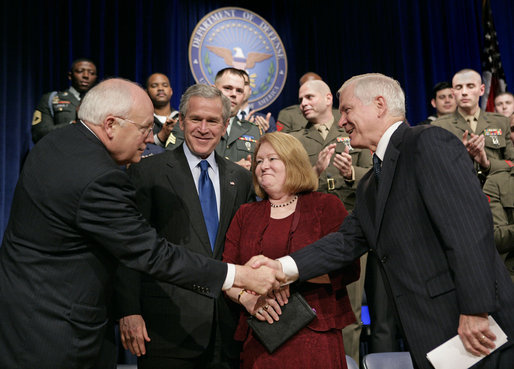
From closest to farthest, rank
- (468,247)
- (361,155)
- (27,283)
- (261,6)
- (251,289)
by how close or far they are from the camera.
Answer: (468,247)
(27,283)
(251,289)
(361,155)
(261,6)

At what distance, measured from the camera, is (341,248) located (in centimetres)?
216

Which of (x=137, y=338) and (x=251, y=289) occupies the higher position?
(x=251, y=289)

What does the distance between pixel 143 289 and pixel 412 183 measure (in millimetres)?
1223

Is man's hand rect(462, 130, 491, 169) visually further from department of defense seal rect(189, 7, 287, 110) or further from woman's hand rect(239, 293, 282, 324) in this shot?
department of defense seal rect(189, 7, 287, 110)

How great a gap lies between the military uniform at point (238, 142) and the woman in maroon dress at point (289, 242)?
1.08m

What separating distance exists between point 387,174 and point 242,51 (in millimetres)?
5562

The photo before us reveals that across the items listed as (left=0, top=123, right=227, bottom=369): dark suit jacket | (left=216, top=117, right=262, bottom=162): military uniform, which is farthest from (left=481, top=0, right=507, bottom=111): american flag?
(left=0, top=123, right=227, bottom=369): dark suit jacket

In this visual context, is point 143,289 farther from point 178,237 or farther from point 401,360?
point 401,360

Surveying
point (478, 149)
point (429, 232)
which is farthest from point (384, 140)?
point (478, 149)

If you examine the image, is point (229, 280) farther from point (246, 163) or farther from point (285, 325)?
point (246, 163)

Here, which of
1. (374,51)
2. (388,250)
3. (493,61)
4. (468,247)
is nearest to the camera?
(468,247)

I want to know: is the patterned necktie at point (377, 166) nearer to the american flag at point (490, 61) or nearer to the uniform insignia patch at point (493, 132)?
the uniform insignia patch at point (493, 132)

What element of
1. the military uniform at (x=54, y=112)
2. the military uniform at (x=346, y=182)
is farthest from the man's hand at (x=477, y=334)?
the military uniform at (x=54, y=112)

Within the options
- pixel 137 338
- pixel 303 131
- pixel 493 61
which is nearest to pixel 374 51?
pixel 493 61
